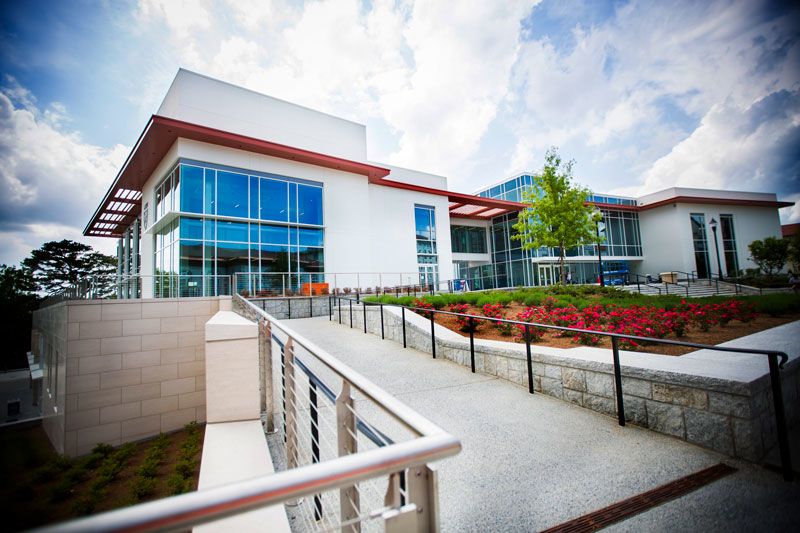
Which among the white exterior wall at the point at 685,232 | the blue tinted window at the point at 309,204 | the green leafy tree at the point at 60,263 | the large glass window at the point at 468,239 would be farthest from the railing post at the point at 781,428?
the green leafy tree at the point at 60,263

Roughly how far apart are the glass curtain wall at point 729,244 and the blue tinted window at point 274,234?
45281 millimetres

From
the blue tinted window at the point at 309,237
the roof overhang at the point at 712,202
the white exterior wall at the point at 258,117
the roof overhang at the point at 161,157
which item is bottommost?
the blue tinted window at the point at 309,237

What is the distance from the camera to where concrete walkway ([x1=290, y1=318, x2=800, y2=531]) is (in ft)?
8.54

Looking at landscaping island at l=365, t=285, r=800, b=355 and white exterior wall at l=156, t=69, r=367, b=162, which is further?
white exterior wall at l=156, t=69, r=367, b=162

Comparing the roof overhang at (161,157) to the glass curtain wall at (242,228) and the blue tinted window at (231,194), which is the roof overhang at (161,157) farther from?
the blue tinted window at (231,194)

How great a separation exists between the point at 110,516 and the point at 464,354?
6.67 meters

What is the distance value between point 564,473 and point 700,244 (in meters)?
46.2

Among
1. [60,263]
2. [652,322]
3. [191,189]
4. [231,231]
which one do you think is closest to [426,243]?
[231,231]

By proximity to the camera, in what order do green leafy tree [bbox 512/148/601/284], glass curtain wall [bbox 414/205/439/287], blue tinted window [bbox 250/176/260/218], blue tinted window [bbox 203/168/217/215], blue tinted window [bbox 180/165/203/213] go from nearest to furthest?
1. blue tinted window [bbox 180/165/203/213]
2. blue tinted window [bbox 203/168/217/215]
3. blue tinted window [bbox 250/176/260/218]
4. green leafy tree [bbox 512/148/601/284]
5. glass curtain wall [bbox 414/205/439/287]

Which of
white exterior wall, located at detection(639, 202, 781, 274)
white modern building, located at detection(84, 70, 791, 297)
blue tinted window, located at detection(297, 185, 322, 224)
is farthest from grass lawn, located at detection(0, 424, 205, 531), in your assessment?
white exterior wall, located at detection(639, 202, 781, 274)

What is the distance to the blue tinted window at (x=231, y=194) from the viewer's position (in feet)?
61.4

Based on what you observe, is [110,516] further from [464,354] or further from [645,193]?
[645,193]

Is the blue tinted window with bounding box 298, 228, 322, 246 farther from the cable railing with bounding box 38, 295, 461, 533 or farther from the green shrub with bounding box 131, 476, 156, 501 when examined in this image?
the cable railing with bounding box 38, 295, 461, 533

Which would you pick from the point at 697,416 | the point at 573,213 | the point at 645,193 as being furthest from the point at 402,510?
the point at 645,193
